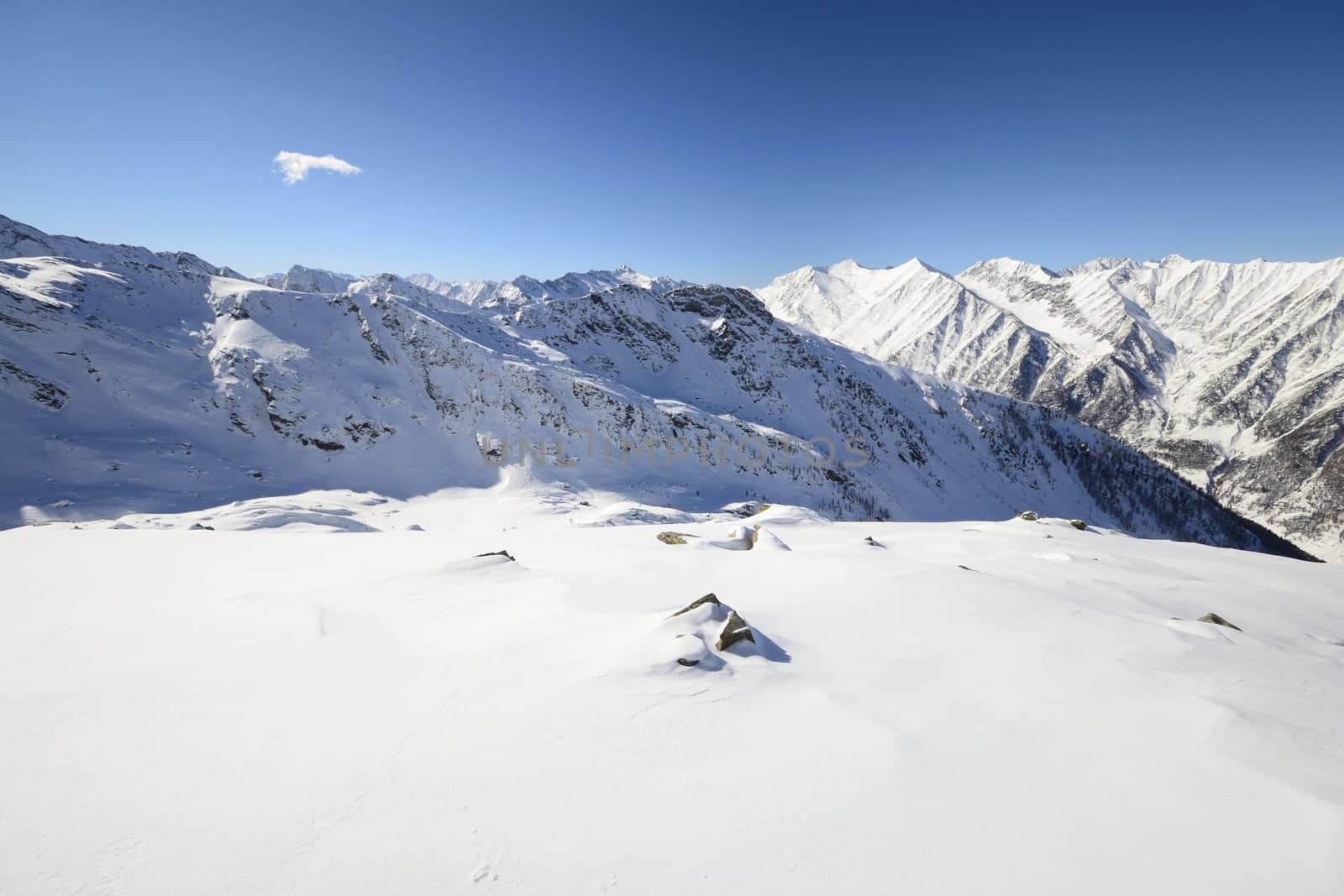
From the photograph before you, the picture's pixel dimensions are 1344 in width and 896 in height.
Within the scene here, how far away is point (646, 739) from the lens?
4855mm

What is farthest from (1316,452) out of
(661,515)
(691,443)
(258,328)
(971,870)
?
(258,328)

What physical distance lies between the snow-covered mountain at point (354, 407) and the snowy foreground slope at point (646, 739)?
103 feet

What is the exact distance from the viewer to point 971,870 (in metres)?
3.54

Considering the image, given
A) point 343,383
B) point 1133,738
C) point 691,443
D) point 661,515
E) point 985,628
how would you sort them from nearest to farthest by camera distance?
1. point 1133,738
2. point 985,628
3. point 661,515
4. point 343,383
5. point 691,443

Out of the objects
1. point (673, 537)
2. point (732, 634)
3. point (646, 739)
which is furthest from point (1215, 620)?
point (673, 537)

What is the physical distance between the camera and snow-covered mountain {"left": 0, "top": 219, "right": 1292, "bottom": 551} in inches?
1265

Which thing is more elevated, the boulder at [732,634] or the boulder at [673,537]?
the boulder at [732,634]

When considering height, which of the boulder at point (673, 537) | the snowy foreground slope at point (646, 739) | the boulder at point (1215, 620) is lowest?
the boulder at point (673, 537)

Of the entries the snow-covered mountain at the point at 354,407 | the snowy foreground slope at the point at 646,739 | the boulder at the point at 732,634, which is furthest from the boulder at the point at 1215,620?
the snow-covered mountain at the point at 354,407

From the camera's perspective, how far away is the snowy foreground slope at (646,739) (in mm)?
3467

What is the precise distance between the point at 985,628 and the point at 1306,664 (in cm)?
534

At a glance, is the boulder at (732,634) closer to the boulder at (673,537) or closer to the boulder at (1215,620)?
the boulder at (673,537)

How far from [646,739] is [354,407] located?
48.0 m

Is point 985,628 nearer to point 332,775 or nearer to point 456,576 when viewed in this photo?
point 332,775
